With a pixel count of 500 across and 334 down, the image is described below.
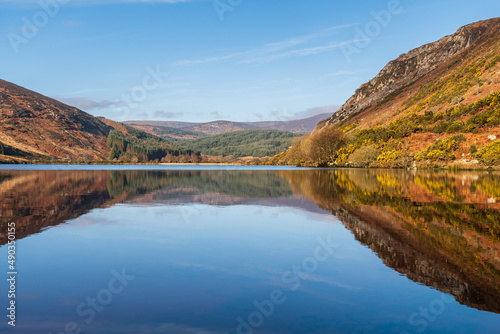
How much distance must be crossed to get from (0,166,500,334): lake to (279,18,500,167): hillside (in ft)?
208

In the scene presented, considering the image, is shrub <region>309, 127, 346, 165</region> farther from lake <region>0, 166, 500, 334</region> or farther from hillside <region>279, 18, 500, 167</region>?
lake <region>0, 166, 500, 334</region>

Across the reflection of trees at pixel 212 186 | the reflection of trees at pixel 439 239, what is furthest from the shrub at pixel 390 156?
the reflection of trees at pixel 439 239

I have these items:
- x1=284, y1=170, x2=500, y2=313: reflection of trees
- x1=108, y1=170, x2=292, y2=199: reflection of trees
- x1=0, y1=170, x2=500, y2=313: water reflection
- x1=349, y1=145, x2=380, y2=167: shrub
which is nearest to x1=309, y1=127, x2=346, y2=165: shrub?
x1=349, y1=145, x2=380, y2=167: shrub

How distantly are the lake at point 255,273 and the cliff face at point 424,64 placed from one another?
14640 cm

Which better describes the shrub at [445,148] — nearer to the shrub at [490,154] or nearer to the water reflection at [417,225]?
the shrub at [490,154]

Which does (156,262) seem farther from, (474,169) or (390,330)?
(474,169)

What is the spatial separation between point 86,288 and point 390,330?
6.46m

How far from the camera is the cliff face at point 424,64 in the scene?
150m

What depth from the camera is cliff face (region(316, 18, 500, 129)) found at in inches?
5896

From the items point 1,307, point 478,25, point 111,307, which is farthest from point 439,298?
point 478,25

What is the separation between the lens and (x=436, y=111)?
10750cm

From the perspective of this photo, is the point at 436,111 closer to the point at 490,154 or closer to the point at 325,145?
the point at 325,145

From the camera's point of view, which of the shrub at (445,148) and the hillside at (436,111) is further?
the hillside at (436,111)

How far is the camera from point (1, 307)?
24.3 feet
